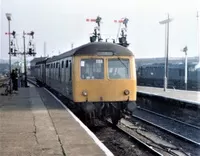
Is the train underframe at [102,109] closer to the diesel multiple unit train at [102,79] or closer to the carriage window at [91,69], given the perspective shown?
the diesel multiple unit train at [102,79]

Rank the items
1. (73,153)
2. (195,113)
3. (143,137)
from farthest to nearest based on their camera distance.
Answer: (195,113) → (143,137) → (73,153)

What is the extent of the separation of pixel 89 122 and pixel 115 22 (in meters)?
16.8

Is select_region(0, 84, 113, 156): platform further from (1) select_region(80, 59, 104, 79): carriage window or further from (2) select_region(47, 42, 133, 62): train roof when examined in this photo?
(2) select_region(47, 42, 133, 62): train roof

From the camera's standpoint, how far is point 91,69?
12.5 m

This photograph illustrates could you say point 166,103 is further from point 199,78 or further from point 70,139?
point 199,78

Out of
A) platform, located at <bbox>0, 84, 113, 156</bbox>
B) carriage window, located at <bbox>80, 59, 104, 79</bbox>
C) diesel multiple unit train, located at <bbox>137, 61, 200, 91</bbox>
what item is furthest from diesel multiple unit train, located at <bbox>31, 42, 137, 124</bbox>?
diesel multiple unit train, located at <bbox>137, 61, 200, 91</bbox>

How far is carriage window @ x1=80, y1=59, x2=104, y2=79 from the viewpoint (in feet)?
40.8

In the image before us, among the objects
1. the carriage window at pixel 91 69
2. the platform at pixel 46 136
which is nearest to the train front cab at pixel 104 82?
the carriage window at pixel 91 69

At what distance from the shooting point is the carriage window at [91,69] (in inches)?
490

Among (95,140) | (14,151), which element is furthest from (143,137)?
(14,151)

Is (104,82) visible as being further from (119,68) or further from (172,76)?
(172,76)

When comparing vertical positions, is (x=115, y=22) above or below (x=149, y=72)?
above

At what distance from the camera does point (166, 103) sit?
17531 millimetres

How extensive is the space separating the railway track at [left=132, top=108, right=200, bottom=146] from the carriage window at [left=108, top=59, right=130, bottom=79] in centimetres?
227
